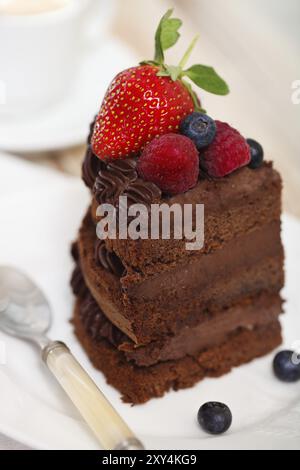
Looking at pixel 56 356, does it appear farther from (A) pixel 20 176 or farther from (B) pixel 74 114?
(B) pixel 74 114

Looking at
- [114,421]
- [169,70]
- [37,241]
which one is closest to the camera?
[114,421]

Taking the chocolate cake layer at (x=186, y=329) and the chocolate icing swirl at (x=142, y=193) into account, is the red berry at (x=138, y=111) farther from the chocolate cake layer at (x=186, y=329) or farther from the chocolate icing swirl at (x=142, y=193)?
the chocolate cake layer at (x=186, y=329)

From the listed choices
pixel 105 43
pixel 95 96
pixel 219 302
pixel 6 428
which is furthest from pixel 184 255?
pixel 105 43

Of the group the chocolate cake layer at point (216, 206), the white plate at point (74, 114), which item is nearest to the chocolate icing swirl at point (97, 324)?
the chocolate cake layer at point (216, 206)

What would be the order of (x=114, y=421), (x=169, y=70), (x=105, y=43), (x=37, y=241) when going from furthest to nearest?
(x=105, y=43), (x=37, y=241), (x=169, y=70), (x=114, y=421)

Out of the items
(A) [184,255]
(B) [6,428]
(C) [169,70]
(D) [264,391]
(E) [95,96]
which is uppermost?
(C) [169,70]

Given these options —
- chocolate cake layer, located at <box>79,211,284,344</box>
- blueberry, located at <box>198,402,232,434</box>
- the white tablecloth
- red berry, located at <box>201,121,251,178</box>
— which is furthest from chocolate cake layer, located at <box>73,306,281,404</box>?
the white tablecloth

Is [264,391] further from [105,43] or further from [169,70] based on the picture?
[105,43]
